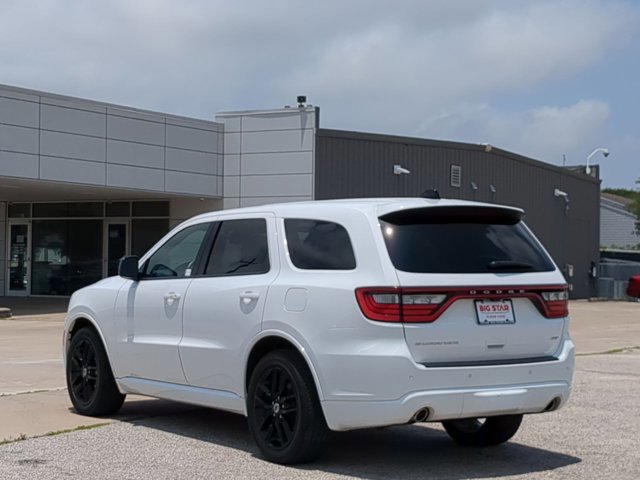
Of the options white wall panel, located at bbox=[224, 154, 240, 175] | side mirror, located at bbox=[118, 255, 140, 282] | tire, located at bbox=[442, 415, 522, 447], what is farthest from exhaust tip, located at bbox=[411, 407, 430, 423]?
white wall panel, located at bbox=[224, 154, 240, 175]

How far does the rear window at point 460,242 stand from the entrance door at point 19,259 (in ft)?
91.3

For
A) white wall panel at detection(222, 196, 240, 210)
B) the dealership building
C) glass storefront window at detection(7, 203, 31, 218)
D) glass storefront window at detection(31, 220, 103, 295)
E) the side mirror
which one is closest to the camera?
the side mirror

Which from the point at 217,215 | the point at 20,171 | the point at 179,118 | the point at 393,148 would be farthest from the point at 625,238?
the point at 217,215

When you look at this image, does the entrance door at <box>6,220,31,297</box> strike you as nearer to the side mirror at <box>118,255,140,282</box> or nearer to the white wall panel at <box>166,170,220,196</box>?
the white wall panel at <box>166,170,220,196</box>

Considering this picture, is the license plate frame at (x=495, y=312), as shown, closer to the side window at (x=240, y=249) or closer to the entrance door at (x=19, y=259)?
the side window at (x=240, y=249)

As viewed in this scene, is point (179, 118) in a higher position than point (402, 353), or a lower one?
higher

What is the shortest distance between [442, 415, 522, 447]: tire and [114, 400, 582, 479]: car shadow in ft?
0.26

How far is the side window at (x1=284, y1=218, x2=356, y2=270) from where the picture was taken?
7441 millimetres

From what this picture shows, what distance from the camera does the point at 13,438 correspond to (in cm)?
851

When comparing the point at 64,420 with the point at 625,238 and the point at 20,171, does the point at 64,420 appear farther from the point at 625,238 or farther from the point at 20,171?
the point at 625,238

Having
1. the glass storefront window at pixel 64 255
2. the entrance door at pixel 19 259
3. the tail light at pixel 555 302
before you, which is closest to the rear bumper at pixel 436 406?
the tail light at pixel 555 302

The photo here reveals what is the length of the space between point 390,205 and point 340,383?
135cm

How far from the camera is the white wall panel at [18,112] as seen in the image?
79.2 feet

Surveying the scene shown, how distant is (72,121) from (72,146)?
24.2 inches
